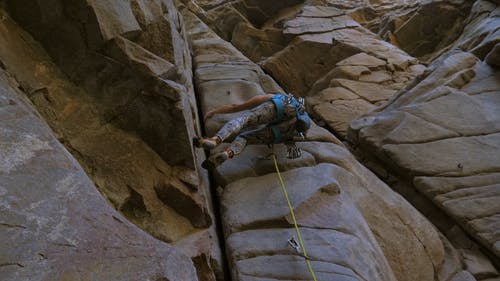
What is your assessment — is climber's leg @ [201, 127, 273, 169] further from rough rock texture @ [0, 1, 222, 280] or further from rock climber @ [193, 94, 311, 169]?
rough rock texture @ [0, 1, 222, 280]

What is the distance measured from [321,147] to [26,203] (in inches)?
189

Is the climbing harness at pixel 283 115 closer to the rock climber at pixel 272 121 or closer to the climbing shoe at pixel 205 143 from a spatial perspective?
the rock climber at pixel 272 121

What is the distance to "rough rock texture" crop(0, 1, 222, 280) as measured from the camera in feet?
13.0

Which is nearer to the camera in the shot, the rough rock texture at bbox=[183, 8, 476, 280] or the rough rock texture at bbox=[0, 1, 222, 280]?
the rough rock texture at bbox=[0, 1, 222, 280]

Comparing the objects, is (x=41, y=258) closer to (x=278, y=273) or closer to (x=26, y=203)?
(x=26, y=203)

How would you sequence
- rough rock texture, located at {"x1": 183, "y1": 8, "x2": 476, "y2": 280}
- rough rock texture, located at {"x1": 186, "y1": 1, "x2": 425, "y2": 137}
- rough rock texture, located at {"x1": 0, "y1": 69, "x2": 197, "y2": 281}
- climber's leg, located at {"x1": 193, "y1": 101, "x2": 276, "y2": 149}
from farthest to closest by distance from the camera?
1. rough rock texture, located at {"x1": 186, "y1": 1, "x2": 425, "y2": 137}
2. climber's leg, located at {"x1": 193, "y1": 101, "x2": 276, "y2": 149}
3. rough rock texture, located at {"x1": 183, "y1": 8, "x2": 476, "y2": 280}
4. rough rock texture, located at {"x1": 0, "y1": 69, "x2": 197, "y2": 281}

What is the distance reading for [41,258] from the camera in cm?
202

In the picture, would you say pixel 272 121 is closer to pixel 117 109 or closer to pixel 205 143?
pixel 205 143

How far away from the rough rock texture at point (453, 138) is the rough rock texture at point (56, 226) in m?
5.51

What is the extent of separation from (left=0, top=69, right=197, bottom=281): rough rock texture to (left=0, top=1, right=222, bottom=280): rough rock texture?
1.28 m

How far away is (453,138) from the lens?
747 cm

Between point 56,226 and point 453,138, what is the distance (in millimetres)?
7371

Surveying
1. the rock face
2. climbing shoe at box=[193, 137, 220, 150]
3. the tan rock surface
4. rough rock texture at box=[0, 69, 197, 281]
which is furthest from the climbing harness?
rough rock texture at box=[0, 69, 197, 281]

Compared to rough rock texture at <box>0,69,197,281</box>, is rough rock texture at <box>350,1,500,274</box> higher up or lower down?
lower down
